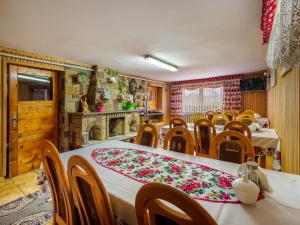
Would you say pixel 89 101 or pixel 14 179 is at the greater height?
pixel 89 101

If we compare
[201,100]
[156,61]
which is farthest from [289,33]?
[201,100]

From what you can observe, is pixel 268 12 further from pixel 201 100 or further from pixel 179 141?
pixel 201 100

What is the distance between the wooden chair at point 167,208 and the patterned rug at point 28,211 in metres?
1.77

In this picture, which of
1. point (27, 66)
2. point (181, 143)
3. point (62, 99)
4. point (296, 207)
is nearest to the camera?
point (296, 207)

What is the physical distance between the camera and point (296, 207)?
2.71 ft

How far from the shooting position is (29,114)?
3139 millimetres

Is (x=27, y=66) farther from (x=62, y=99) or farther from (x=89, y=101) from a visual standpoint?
(x=89, y=101)

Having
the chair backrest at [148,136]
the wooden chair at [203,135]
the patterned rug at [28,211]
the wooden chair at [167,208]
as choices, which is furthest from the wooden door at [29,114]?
the wooden chair at [167,208]

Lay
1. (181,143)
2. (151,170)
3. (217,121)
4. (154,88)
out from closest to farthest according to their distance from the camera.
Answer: (151,170) → (181,143) → (217,121) → (154,88)

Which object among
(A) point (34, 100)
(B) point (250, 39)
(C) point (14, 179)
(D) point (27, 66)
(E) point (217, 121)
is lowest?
(C) point (14, 179)

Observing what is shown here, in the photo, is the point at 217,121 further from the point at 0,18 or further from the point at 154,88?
the point at 0,18

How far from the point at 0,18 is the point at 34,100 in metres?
1.75

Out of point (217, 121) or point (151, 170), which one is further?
point (217, 121)

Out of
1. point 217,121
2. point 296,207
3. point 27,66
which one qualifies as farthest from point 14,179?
point 217,121
